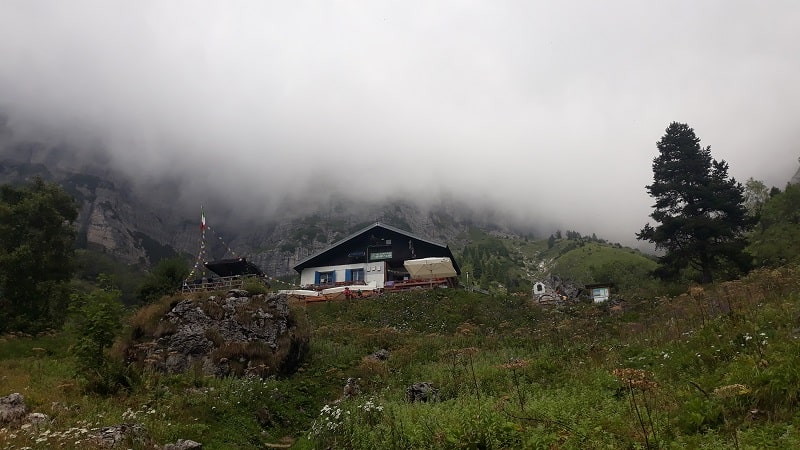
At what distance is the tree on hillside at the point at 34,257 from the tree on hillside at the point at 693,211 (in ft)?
133

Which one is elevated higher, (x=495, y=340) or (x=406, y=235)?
(x=406, y=235)

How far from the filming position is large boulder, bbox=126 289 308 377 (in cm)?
1769

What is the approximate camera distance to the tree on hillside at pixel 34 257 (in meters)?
24.5

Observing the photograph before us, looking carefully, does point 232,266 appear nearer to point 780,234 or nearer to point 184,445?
point 184,445

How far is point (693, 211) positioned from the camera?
3347cm

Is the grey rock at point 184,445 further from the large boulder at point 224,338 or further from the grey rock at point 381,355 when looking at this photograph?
the grey rock at point 381,355

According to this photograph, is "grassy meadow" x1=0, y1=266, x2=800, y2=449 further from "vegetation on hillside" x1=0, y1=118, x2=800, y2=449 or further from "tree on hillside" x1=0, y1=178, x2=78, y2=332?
"tree on hillside" x1=0, y1=178, x2=78, y2=332

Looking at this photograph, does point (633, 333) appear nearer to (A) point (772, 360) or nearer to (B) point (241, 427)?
(A) point (772, 360)

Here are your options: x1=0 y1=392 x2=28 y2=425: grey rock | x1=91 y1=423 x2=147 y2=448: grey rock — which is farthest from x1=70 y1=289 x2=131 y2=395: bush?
x1=91 y1=423 x2=147 y2=448: grey rock

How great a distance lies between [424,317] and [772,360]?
988 inches

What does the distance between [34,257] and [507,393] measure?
27867 mm

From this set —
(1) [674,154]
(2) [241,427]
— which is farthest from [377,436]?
(1) [674,154]

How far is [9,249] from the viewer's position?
1013 inches

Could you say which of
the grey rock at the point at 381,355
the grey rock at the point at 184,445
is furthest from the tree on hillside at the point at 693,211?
the grey rock at the point at 184,445
